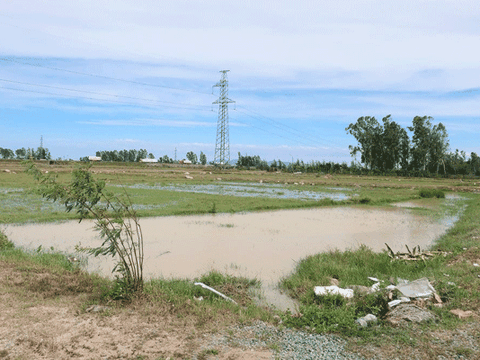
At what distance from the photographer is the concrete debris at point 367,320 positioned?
183 inches

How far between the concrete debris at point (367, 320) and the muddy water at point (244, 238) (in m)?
2.52

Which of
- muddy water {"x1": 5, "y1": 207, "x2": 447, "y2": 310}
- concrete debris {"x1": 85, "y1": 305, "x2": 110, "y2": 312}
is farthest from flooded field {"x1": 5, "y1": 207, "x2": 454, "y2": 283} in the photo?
concrete debris {"x1": 85, "y1": 305, "x2": 110, "y2": 312}

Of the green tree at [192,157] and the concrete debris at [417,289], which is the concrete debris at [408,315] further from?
the green tree at [192,157]

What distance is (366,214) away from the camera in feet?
59.7

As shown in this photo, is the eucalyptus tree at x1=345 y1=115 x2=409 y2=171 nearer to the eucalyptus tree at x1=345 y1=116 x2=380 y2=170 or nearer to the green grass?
the eucalyptus tree at x1=345 y1=116 x2=380 y2=170

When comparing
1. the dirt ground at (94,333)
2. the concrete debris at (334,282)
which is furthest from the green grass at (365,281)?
the dirt ground at (94,333)

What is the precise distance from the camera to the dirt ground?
12.8 feet

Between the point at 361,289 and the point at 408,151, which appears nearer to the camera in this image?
the point at 361,289

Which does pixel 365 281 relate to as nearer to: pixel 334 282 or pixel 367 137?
pixel 334 282

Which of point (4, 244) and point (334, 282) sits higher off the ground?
point (4, 244)

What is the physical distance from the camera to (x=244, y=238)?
11148mm

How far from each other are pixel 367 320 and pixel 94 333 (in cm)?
334

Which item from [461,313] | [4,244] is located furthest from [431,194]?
[4,244]

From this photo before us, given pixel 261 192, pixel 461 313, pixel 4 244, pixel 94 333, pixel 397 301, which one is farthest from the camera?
pixel 261 192
